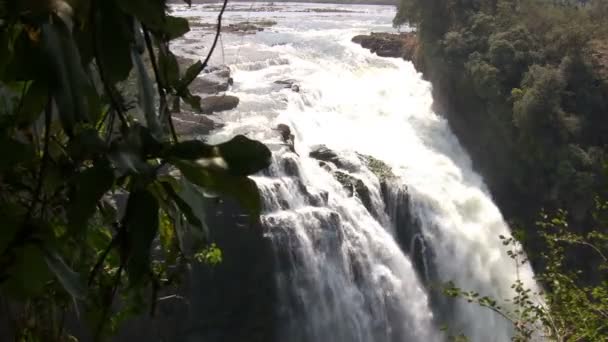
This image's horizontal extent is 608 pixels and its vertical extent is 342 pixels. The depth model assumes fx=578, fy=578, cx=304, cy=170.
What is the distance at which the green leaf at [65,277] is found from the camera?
94cm

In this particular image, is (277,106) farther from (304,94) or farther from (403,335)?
(403,335)

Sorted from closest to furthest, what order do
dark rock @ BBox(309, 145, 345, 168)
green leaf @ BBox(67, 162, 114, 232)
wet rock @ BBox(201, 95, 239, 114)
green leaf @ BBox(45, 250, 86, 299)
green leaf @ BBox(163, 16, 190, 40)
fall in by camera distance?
green leaf @ BBox(67, 162, 114, 232)
green leaf @ BBox(45, 250, 86, 299)
green leaf @ BBox(163, 16, 190, 40)
dark rock @ BBox(309, 145, 345, 168)
wet rock @ BBox(201, 95, 239, 114)

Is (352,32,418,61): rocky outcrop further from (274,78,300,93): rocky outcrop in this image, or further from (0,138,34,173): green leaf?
(0,138,34,173): green leaf

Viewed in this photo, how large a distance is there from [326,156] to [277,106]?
3082 millimetres

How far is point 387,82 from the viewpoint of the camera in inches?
929

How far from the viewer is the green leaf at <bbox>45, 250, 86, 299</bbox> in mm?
938

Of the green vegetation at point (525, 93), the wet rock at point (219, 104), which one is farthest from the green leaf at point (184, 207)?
the green vegetation at point (525, 93)

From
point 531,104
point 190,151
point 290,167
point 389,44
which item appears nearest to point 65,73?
point 190,151

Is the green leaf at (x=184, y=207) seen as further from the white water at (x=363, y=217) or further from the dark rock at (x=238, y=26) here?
the dark rock at (x=238, y=26)

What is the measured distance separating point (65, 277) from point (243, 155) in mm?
371

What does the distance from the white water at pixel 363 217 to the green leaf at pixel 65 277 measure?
24.3 feet

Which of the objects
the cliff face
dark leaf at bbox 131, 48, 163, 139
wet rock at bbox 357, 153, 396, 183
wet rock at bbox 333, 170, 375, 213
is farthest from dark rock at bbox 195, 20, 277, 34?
dark leaf at bbox 131, 48, 163, 139

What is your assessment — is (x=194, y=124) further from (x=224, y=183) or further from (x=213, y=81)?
(x=224, y=183)

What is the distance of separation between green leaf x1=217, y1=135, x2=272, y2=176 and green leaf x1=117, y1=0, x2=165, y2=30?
217mm
